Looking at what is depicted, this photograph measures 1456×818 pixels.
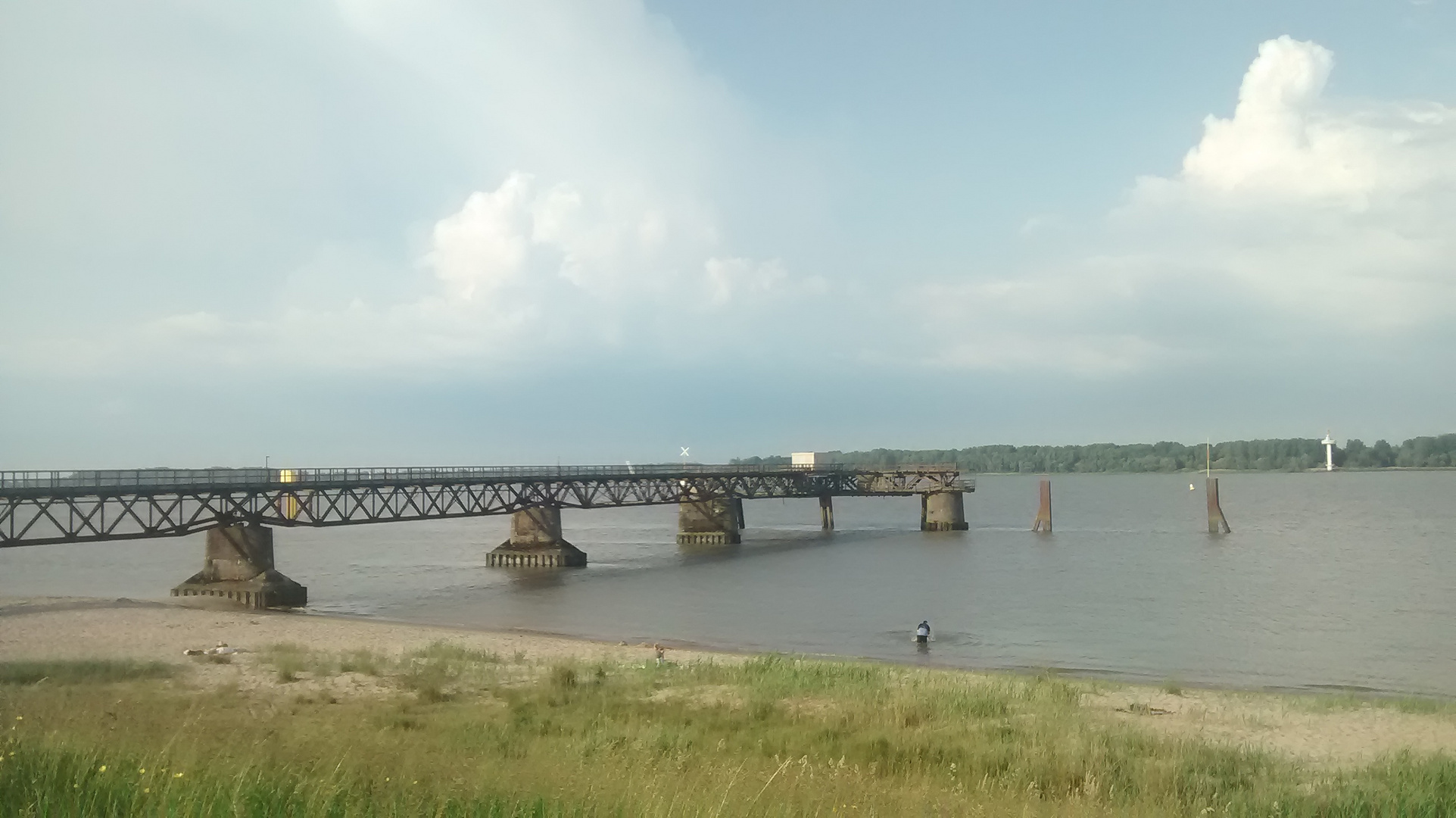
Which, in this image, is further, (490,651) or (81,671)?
(490,651)

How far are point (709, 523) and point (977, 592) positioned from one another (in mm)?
46158

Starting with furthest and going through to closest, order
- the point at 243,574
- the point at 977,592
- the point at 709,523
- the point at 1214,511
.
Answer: the point at 709,523, the point at 1214,511, the point at 977,592, the point at 243,574

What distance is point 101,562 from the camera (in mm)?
88000

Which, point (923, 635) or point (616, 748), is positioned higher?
point (616, 748)

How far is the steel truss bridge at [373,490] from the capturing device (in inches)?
1966

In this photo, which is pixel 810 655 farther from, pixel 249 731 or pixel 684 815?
pixel 684 815

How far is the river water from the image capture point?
38656 mm

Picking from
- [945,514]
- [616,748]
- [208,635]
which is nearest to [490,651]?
[208,635]

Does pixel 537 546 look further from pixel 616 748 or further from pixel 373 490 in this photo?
pixel 616 748

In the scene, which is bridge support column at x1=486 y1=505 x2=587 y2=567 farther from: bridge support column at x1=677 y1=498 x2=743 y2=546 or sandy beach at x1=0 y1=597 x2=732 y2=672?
sandy beach at x1=0 y1=597 x2=732 y2=672

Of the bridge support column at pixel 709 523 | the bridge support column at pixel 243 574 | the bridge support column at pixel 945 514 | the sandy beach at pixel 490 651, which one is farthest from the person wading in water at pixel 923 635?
the bridge support column at pixel 945 514

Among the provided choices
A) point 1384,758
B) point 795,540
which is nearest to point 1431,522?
point 795,540

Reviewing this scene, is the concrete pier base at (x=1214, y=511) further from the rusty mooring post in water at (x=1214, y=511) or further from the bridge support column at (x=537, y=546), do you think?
the bridge support column at (x=537, y=546)

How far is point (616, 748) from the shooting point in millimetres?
15781
